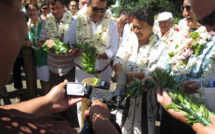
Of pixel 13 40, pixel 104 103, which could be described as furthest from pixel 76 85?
pixel 13 40

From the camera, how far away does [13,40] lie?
0.94 meters

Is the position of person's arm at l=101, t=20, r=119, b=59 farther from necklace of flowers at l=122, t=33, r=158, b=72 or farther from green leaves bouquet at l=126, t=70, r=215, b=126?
green leaves bouquet at l=126, t=70, r=215, b=126

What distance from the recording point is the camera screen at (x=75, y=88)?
5.28ft

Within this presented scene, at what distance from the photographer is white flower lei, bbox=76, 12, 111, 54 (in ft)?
11.1

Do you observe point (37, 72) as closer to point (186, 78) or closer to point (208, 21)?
point (186, 78)

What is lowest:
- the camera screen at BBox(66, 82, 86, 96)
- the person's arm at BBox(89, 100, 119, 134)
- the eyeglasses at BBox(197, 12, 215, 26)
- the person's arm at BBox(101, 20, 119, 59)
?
the person's arm at BBox(89, 100, 119, 134)

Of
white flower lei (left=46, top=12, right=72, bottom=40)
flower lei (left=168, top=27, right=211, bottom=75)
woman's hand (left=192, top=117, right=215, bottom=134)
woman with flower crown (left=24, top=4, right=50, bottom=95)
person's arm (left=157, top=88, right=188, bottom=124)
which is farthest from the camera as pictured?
woman with flower crown (left=24, top=4, right=50, bottom=95)

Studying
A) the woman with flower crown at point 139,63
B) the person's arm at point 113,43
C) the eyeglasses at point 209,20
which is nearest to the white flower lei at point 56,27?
the person's arm at point 113,43

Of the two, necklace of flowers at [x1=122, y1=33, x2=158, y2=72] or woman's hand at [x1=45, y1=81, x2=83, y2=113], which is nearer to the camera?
woman's hand at [x1=45, y1=81, x2=83, y2=113]

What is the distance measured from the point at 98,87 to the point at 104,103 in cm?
21

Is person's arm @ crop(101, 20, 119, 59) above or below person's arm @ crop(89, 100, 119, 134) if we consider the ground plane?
above

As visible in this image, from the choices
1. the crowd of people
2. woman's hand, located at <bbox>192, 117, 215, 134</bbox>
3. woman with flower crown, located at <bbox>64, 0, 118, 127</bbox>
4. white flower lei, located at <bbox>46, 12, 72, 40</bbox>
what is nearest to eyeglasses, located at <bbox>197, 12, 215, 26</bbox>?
the crowd of people

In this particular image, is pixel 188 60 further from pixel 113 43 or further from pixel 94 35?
pixel 94 35

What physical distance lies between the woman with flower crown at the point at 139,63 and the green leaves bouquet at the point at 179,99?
1.39 feet
